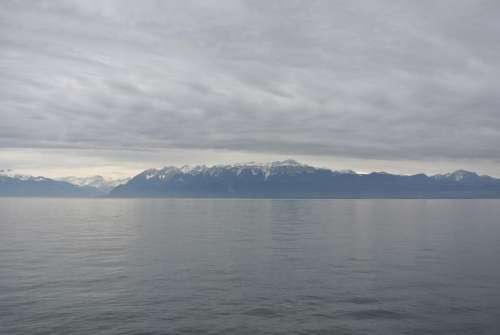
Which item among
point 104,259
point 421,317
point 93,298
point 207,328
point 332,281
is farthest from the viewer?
point 104,259

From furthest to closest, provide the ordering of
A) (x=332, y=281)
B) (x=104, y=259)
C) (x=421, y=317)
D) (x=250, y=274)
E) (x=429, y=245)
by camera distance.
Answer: (x=429, y=245) → (x=104, y=259) → (x=250, y=274) → (x=332, y=281) → (x=421, y=317)

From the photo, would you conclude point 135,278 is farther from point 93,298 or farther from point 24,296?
point 24,296

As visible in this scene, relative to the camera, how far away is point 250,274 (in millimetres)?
52125

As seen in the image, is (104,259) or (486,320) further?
(104,259)

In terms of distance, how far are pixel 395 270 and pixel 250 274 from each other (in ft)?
64.5

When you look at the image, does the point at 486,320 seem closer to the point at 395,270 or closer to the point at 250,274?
the point at 395,270

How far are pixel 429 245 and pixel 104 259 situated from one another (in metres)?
60.7

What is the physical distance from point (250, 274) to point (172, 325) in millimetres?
19734

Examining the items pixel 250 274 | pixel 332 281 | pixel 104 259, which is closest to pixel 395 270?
pixel 332 281

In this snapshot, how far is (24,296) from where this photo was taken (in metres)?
41.1

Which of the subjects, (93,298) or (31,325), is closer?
(31,325)

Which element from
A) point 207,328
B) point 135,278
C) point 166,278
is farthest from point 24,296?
point 207,328

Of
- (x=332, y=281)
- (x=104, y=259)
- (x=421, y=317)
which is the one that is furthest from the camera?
(x=104, y=259)

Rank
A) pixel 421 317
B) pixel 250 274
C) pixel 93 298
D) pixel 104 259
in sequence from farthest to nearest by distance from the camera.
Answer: pixel 104 259
pixel 250 274
pixel 93 298
pixel 421 317
